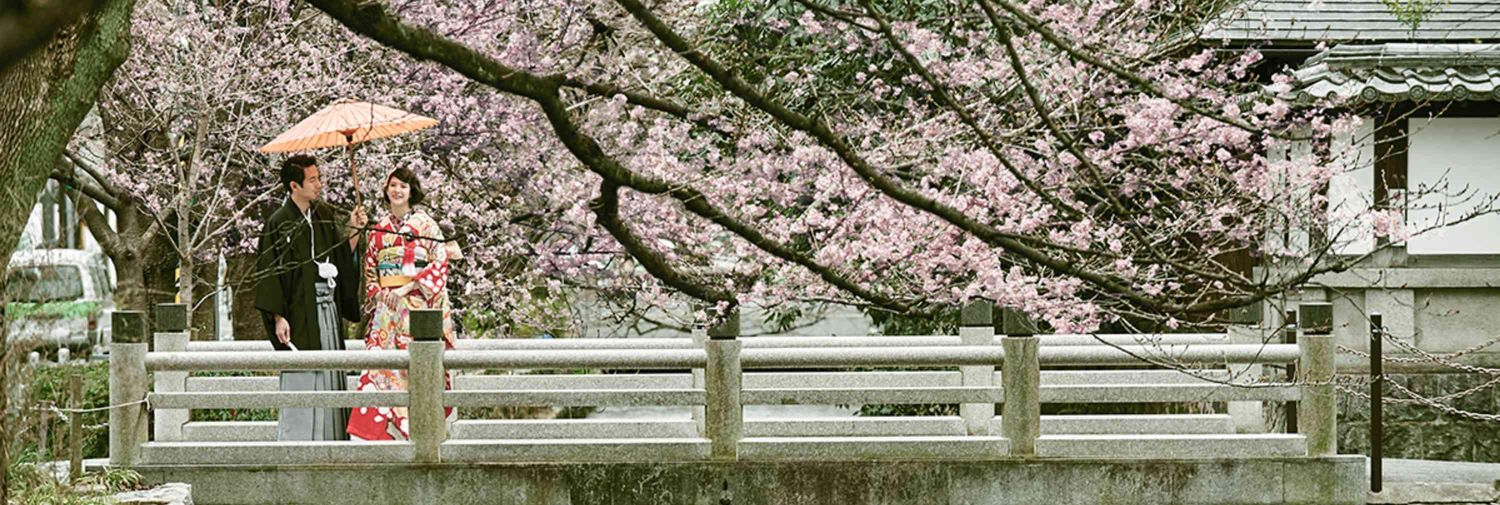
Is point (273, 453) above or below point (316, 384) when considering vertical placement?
below

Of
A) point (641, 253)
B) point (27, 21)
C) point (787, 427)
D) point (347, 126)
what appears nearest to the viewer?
point (27, 21)

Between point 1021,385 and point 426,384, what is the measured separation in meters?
3.35

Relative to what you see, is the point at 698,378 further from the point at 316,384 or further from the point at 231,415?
the point at 231,415

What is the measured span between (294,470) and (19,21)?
7601mm

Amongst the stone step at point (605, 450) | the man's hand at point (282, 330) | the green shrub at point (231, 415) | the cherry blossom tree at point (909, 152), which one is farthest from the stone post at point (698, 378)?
the green shrub at point (231, 415)

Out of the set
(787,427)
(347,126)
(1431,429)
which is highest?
(347,126)

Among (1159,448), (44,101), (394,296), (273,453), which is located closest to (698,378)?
(394,296)

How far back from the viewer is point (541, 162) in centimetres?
1416

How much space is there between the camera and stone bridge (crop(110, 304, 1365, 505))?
10086 millimetres

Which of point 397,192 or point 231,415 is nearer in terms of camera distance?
point 397,192

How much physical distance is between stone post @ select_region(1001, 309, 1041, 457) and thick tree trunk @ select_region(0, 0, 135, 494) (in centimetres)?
560

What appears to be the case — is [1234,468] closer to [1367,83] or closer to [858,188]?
[858,188]

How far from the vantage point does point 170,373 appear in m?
10.6

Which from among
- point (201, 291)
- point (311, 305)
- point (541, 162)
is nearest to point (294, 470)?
point (311, 305)
